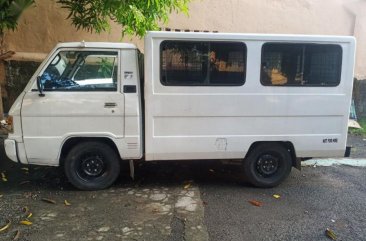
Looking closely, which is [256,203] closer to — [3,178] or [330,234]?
[330,234]

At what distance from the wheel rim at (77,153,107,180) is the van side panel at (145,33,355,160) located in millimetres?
667

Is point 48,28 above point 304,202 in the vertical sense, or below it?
above

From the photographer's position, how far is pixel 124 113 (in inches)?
190

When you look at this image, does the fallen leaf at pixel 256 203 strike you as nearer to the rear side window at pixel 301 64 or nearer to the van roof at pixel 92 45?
the rear side window at pixel 301 64

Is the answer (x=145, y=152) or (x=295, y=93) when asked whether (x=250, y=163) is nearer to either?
(x=295, y=93)

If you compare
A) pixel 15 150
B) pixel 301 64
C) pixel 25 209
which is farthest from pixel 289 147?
pixel 15 150

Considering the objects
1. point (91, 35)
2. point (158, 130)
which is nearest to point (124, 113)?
point (158, 130)

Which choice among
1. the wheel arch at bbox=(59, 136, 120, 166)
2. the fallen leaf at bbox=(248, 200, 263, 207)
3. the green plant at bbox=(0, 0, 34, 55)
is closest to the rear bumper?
the wheel arch at bbox=(59, 136, 120, 166)

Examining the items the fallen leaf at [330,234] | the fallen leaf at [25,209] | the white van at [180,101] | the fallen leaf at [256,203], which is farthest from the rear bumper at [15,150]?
the fallen leaf at [330,234]

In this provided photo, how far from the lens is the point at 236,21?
30.6 ft

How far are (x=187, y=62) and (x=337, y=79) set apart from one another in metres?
2.07

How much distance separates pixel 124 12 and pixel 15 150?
7.85 feet

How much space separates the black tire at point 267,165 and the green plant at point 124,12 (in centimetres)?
256

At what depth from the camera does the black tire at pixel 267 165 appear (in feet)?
17.3
